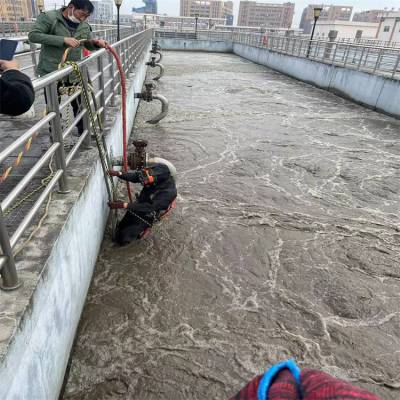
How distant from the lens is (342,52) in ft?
54.2

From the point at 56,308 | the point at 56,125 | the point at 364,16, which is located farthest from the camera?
the point at 364,16

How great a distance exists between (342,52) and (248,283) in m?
16.1

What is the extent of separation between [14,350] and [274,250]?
12.2 feet

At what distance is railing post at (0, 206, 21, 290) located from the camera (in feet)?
6.14

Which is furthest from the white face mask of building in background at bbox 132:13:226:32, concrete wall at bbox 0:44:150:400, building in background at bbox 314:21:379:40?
building in background at bbox 314:21:379:40

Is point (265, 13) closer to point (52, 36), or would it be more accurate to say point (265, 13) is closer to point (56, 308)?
point (52, 36)

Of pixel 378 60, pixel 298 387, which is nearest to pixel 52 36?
pixel 298 387

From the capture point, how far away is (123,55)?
8336mm

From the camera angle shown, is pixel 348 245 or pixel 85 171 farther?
pixel 348 245

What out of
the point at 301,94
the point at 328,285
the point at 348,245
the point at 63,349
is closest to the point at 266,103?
the point at 301,94

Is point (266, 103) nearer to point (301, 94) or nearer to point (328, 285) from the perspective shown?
point (301, 94)

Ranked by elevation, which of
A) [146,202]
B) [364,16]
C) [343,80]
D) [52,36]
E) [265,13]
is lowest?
[343,80]

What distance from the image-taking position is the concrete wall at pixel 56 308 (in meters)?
1.88

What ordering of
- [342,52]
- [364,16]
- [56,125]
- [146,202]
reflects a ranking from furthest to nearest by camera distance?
[364,16] → [342,52] → [146,202] → [56,125]
